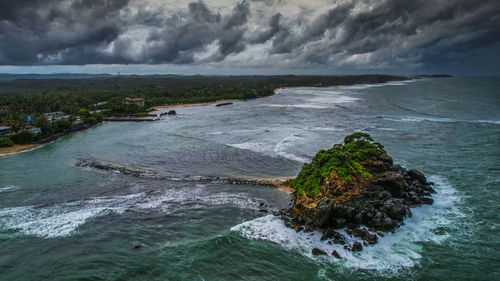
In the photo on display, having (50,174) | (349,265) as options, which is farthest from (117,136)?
(349,265)

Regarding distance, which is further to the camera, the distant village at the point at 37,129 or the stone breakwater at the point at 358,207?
the distant village at the point at 37,129

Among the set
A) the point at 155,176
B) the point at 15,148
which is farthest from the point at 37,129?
the point at 155,176

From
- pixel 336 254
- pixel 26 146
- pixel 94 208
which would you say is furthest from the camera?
pixel 26 146

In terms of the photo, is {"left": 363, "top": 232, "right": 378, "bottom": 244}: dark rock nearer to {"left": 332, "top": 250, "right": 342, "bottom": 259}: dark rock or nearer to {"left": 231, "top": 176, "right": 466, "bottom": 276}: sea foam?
{"left": 231, "top": 176, "right": 466, "bottom": 276}: sea foam

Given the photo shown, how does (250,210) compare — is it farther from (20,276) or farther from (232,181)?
(20,276)

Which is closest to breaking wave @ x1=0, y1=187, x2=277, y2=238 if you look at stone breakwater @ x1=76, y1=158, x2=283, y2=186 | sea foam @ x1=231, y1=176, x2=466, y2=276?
stone breakwater @ x1=76, y1=158, x2=283, y2=186

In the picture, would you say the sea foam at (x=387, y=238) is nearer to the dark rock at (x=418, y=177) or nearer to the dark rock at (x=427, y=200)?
the dark rock at (x=427, y=200)

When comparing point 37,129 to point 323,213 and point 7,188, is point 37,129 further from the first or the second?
point 323,213

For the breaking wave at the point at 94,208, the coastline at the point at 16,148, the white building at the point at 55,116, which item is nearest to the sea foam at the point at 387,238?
the breaking wave at the point at 94,208
